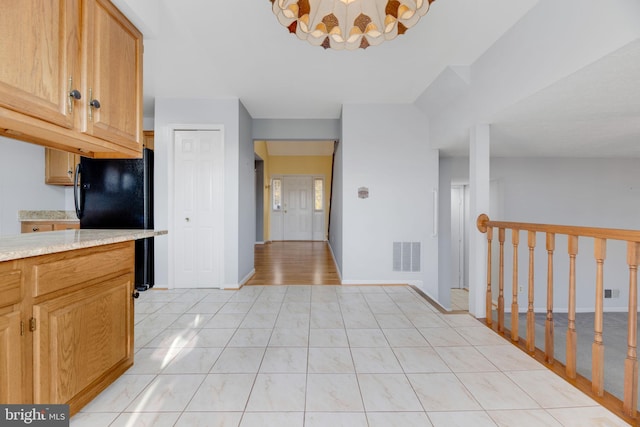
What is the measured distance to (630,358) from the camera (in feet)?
4.76

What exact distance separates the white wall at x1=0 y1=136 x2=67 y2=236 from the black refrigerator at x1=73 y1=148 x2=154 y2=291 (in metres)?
0.48

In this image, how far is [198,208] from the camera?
12.4 feet

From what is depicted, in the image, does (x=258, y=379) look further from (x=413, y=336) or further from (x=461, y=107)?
(x=461, y=107)

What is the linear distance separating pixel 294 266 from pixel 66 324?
156 inches

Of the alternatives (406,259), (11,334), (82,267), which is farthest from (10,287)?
(406,259)

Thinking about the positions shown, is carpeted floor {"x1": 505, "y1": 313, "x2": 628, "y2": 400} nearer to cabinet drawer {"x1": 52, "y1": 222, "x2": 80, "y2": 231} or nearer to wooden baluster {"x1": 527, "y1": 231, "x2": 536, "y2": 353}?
wooden baluster {"x1": 527, "y1": 231, "x2": 536, "y2": 353}

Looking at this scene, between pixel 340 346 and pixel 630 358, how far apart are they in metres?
1.63

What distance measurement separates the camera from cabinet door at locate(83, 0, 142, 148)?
1.44 meters

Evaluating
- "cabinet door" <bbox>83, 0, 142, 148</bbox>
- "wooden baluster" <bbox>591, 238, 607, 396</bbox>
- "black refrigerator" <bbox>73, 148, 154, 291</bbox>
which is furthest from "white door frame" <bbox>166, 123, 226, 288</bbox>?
"wooden baluster" <bbox>591, 238, 607, 396</bbox>

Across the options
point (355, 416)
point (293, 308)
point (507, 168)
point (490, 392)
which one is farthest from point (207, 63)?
point (507, 168)

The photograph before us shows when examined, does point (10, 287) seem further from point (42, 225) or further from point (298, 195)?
point (298, 195)

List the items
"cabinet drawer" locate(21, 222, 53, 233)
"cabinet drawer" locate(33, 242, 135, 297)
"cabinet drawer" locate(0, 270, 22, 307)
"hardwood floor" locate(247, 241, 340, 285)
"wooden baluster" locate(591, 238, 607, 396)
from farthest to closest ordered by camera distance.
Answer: "hardwood floor" locate(247, 241, 340, 285) < "cabinet drawer" locate(21, 222, 53, 233) < "wooden baluster" locate(591, 238, 607, 396) < "cabinet drawer" locate(33, 242, 135, 297) < "cabinet drawer" locate(0, 270, 22, 307)

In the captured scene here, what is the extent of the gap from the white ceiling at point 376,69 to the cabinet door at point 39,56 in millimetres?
499

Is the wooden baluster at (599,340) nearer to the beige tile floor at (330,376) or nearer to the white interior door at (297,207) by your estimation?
the beige tile floor at (330,376)
